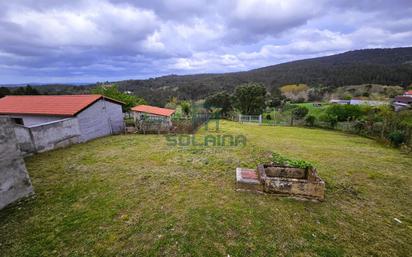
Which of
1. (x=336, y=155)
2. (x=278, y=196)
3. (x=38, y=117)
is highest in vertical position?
(x=38, y=117)

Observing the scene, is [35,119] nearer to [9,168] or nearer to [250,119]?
[9,168]

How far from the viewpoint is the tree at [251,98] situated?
32.4 meters

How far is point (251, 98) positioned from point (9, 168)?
3171 centimetres

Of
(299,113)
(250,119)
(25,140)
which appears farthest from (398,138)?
(25,140)

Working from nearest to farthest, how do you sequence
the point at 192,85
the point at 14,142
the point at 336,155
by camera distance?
the point at 14,142 < the point at 336,155 < the point at 192,85

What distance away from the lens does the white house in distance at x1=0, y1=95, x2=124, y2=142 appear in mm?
10805

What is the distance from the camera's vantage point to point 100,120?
1258 cm

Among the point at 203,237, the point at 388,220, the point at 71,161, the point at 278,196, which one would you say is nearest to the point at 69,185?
the point at 71,161

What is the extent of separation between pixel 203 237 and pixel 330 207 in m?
3.27

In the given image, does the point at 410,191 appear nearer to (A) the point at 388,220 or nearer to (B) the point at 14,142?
(A) the point at 388,220

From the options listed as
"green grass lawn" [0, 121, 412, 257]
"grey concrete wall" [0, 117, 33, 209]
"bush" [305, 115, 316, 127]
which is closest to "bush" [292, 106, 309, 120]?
"bush" [305, 115, 316, 127]

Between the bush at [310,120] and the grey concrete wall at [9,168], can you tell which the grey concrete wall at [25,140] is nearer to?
the grey concrete wall at [9,168]

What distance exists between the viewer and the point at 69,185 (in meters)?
5.62

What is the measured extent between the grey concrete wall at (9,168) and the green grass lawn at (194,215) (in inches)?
13.3
